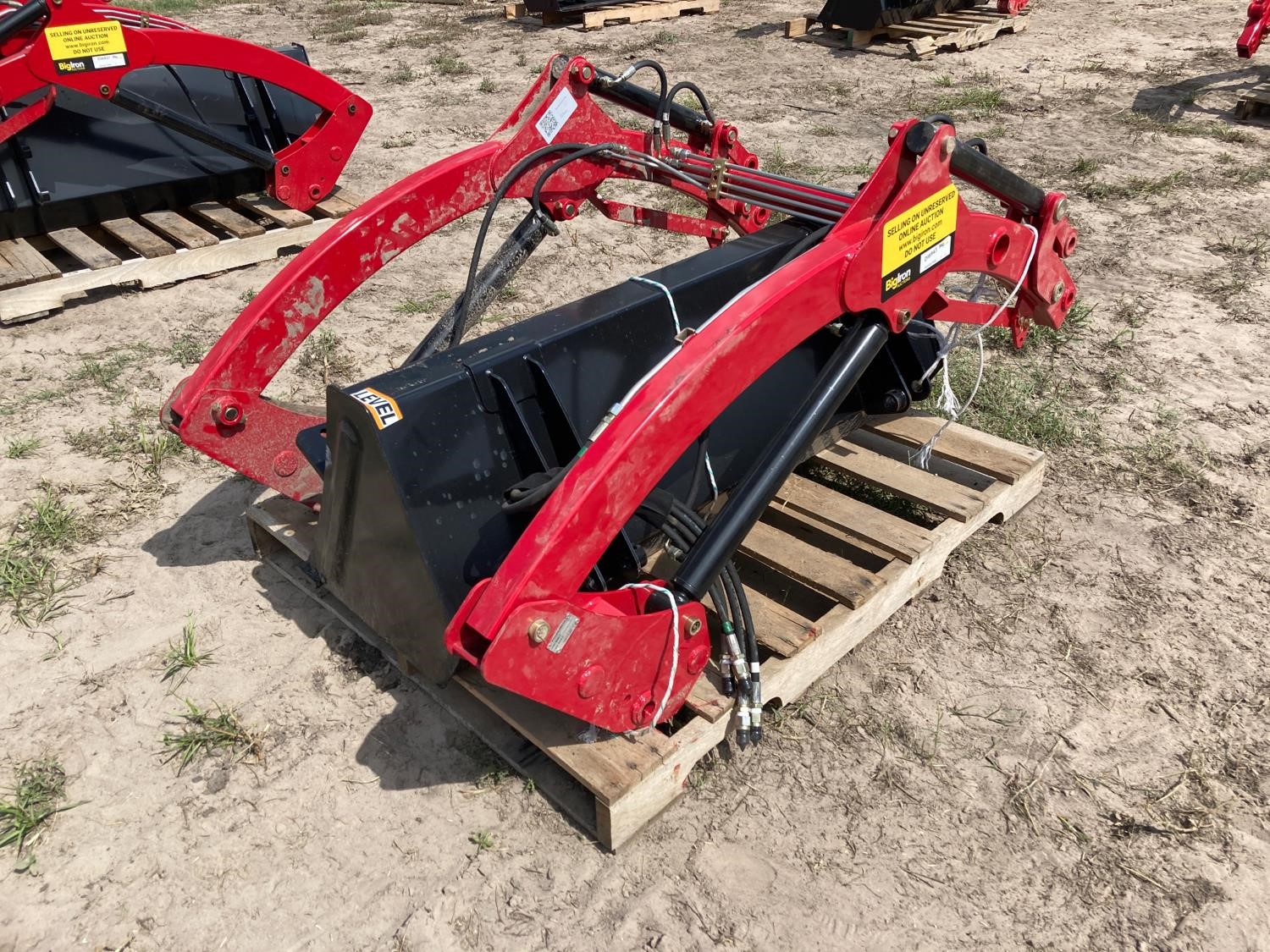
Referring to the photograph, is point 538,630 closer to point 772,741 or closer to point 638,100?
point 772,741

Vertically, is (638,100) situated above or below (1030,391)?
above

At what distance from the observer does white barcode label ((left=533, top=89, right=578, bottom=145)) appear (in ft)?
9.92

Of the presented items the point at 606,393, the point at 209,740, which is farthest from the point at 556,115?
the point at 209,740

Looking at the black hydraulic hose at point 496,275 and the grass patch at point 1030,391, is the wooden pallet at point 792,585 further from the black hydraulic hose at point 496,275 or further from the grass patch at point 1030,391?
the black hydraulic hose at point 496,275

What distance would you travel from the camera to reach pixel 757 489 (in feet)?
6.57

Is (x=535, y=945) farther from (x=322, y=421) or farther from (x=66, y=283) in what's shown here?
(x=66, y=283)

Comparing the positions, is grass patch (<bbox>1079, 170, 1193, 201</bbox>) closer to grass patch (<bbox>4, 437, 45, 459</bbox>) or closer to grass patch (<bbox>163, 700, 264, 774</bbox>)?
grass patch (<bbox>163, 700, 264, 774</bbox>)

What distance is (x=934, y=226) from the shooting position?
7.42 ft

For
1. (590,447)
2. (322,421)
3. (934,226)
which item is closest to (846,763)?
(590,447)

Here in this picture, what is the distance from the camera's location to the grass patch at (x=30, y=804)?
7.73 feet

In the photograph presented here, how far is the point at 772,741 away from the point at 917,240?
1.32 m

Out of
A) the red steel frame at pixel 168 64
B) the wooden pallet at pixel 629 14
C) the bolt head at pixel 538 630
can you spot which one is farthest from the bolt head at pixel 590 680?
the wooden pallet at pixel 629 14

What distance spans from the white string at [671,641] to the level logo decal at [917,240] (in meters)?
0.81

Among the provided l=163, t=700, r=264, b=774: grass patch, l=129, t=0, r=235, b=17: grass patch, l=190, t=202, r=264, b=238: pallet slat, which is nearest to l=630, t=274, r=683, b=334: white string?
l=163, t=700, r=264, b=774: grass patch
